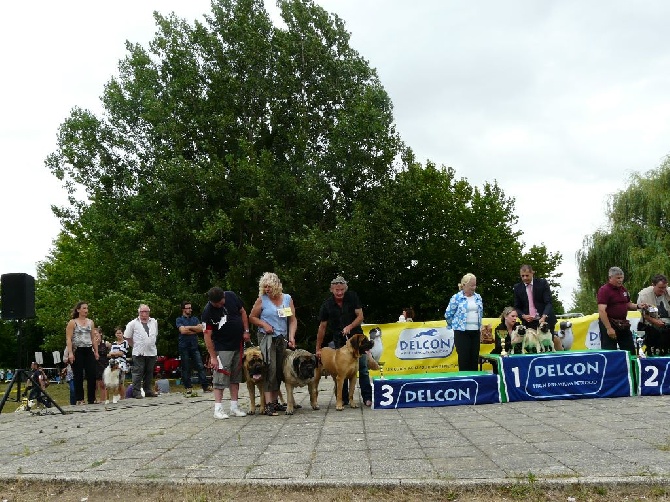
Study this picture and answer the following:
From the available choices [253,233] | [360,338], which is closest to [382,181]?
[253,233]

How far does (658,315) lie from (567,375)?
210cm

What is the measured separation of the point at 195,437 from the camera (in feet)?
22.9

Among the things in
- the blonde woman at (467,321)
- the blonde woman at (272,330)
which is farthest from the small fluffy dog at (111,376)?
the blonde woman at (467,321)

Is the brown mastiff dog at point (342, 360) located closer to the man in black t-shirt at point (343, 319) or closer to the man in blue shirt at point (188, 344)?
the man in black t-shirt at point (343, 319)

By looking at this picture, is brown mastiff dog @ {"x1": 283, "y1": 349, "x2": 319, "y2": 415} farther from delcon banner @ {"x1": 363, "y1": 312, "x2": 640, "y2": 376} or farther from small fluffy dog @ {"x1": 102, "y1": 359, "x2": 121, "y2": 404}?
delcon banner @ {"x1": 363, "y1": 312, "x2": 640, "y2": 376}

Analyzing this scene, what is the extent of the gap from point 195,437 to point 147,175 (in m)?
21.2

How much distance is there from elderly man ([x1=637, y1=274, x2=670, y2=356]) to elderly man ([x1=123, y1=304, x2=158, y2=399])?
912cm

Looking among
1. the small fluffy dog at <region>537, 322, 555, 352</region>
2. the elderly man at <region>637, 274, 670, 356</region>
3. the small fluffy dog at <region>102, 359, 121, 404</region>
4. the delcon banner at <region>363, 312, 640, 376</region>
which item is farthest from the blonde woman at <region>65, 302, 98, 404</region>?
the elderly man at <region>637, 274, 670, 356</region>

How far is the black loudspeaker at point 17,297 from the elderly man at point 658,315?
979cm

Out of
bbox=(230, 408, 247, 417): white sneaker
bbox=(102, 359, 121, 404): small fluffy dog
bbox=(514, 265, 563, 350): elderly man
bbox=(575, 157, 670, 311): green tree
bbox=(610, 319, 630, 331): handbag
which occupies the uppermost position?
bbox=(575, 157, 670, 311): green tree

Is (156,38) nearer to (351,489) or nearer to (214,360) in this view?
(214,360)

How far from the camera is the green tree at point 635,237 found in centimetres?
2956

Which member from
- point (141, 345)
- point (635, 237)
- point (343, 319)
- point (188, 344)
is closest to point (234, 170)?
point (188, 344)

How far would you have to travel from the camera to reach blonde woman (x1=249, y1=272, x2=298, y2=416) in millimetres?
8656
